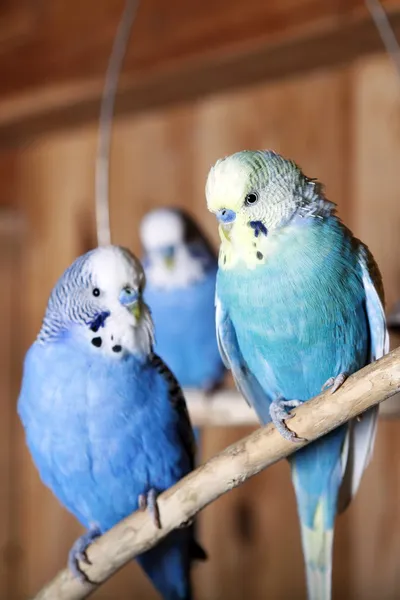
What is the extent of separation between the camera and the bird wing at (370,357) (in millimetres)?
776

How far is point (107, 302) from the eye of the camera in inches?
32.5

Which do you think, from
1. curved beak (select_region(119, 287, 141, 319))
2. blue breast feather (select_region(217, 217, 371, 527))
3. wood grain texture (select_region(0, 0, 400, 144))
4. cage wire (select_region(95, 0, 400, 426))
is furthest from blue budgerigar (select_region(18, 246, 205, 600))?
wood grain texture (select_region(0, 0, 400, 144))

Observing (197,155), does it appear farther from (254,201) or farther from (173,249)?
(254,201)

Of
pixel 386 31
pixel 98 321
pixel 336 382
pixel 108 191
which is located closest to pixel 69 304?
pixel 98 321

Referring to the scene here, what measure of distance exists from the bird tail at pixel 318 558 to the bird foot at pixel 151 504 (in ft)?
0.53

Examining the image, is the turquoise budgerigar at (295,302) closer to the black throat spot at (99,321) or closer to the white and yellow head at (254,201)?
the white and yellow head at (254,201)

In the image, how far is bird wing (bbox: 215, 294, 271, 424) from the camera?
81cm

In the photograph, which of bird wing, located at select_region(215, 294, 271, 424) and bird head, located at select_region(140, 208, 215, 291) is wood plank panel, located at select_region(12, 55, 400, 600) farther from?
Answer: bird wing, located at select_region(215, 294, 271, 424)

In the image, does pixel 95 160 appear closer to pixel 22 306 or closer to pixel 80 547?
pixel 22 306

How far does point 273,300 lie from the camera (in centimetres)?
73

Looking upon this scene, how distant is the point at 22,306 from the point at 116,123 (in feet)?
1.84

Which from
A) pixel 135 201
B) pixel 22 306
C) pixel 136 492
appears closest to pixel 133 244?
pixel 135 201

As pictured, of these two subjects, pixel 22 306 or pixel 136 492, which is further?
pixel 22 306

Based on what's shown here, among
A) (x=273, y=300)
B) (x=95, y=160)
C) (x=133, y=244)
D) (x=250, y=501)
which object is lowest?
(x=273, y=300)
